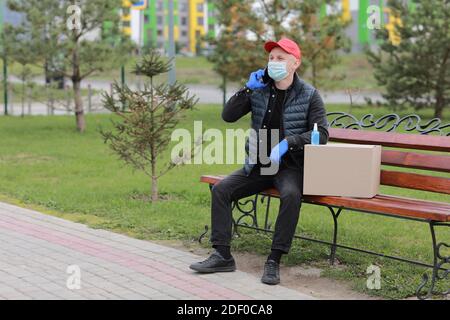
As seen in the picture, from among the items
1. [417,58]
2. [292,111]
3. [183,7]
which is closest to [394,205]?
[292,111]

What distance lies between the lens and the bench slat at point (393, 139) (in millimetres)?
5457

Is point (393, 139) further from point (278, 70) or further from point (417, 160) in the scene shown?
point (278, 70)

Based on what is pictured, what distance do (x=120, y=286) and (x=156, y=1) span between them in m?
73.6

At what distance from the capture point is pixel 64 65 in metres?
16.2

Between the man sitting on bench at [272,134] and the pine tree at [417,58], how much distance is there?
13174mm

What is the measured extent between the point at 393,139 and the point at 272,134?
0.90 meters

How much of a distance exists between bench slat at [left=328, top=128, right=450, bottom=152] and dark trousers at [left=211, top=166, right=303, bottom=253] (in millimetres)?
690

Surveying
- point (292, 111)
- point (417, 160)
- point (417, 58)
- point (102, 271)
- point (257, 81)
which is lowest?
point (102, 271)

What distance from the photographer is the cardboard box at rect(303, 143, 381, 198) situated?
17.6 feet

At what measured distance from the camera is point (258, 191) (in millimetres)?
5855

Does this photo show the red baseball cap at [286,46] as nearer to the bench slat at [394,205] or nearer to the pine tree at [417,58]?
the bench slat at [394,205]

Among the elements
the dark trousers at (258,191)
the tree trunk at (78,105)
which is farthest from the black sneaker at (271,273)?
the tree trunk at (78,105)

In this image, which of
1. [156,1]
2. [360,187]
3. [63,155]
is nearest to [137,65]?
[360,187]
